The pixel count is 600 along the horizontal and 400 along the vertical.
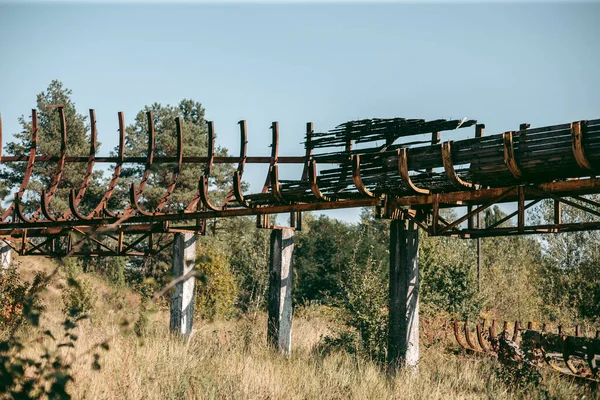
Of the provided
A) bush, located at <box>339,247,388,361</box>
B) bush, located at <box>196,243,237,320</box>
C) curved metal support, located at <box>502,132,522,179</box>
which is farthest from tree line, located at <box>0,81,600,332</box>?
curved metal support, located at <box>502,132,522,179</box>

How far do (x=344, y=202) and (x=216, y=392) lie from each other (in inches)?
154

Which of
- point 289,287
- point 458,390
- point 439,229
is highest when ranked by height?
point 439,229

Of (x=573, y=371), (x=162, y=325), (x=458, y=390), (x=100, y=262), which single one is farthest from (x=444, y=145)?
(x=100, y=262)

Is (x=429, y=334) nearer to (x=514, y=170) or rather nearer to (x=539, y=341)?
(x=539, y=341)

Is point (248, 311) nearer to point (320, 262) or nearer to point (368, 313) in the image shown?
point (368, 313)

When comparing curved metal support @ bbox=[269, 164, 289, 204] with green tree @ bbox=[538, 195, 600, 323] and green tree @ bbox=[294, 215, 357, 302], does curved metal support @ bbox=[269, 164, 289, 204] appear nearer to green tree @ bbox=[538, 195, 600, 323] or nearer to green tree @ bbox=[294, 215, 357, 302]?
green tree @ bbox=[538, 195, 600, 323]

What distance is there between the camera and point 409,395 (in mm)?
8836

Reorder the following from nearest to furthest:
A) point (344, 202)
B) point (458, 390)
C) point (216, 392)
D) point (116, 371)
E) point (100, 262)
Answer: point (216, 392) < point (116, 371) < point (458, 390) < point (344, 202) < point (100, 262)

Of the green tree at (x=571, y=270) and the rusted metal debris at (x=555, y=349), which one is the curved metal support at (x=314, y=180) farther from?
the green tree at (x=571, y=270)

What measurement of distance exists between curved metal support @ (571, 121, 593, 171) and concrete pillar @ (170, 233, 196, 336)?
840 centimetres

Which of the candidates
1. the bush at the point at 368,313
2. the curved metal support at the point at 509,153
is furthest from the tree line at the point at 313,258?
the curved metal support at the point at 509,153

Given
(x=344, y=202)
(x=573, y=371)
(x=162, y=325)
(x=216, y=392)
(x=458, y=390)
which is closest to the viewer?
(x=216, y=392)

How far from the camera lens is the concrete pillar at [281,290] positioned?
1295cm

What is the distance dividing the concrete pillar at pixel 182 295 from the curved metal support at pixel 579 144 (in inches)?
331
